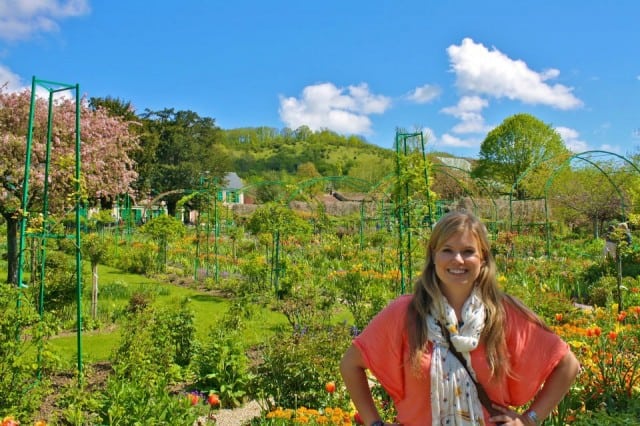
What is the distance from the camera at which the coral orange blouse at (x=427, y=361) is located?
5.57ft

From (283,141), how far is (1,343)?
95904 mm

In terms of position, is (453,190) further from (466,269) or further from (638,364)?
(466,269)

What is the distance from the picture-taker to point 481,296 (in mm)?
1766

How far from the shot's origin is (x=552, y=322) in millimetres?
5738

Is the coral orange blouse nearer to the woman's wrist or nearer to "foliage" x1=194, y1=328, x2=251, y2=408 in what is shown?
the woman's wrist

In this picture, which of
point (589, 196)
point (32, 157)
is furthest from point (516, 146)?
point (32, 157)

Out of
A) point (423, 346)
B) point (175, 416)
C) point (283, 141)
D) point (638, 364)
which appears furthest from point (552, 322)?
point (283, 141)

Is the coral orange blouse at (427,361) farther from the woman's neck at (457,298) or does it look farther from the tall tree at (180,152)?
the tall tree at (180,152)

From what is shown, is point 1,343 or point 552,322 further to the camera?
point 552,322

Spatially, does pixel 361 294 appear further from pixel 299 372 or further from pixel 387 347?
pixel 387 347

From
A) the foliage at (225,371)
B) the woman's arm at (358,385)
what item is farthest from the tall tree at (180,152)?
the woman's arm at (358,385)

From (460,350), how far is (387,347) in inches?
8.9

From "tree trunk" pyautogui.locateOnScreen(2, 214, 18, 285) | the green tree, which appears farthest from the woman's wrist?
the green tree

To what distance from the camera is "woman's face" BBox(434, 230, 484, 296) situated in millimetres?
1754
